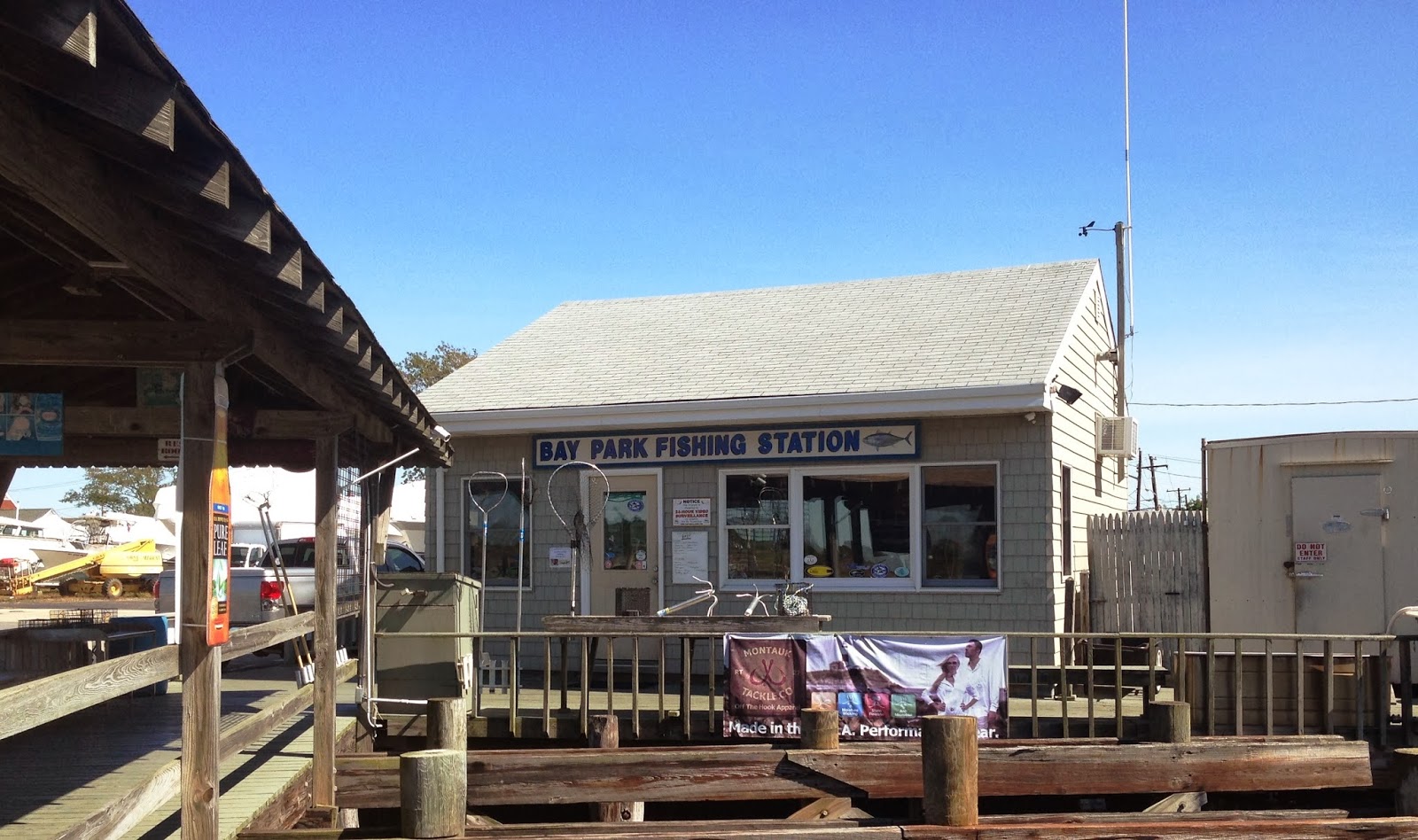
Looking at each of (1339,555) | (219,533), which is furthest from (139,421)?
(1339,555)

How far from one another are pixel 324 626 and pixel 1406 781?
22.6 ft

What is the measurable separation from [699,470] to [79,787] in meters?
7.57

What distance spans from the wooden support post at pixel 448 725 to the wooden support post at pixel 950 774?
8.95ft

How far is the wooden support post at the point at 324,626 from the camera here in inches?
319

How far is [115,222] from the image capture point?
4.32m

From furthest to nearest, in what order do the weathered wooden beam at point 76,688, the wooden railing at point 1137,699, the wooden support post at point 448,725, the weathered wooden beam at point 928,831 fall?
the wooden railing at point 1137,699 < the wooden support post at point 448,725 < the weathered wooden beam at point 928,831 < the weathered wooden beam at point 76,688

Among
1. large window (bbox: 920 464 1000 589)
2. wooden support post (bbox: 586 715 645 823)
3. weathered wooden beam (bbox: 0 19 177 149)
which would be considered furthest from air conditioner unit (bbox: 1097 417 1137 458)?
weathered wooden beam (bbox: 0 19 177 149)

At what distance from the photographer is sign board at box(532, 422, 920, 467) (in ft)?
44.9

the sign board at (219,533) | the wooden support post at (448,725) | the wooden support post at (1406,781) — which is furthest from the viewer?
the wooden support post at (1406,781)

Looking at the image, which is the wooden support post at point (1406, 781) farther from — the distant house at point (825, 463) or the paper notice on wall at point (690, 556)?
the paper notice on wall at point (690, 556)

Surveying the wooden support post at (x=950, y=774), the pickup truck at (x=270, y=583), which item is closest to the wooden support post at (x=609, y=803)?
the wooden support post at (x=950, y=774)

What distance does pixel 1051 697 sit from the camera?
12.0 meters

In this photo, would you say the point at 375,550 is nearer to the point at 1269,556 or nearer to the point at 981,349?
the point at 981,349

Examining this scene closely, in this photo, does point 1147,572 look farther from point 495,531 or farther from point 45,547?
point 45,547
